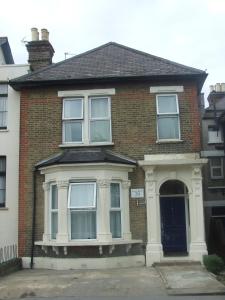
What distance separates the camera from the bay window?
15469 millimetres

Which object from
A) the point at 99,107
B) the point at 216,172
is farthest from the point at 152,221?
the point at 216,172

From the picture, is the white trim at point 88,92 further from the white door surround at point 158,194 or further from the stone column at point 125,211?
the stone column at point 125,211

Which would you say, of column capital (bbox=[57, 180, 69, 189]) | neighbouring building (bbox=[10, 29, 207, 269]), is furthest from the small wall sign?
column capital (bbox=[57, 180, 69, 189])

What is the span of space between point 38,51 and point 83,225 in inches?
308

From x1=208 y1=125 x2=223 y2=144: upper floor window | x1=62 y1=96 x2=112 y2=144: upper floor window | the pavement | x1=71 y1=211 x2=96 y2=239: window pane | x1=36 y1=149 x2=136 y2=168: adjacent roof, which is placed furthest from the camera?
x1=208 y1=125 x2=223 y2=144: upper floor window

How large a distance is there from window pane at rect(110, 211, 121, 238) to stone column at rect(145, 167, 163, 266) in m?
0.96

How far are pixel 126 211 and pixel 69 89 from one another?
4833 millimetres

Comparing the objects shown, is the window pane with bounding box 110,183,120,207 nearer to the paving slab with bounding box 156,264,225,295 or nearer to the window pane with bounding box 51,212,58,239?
the window pane with bounding box 51,212,58,239

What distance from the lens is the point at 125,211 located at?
15883mm

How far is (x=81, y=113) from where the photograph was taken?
1708 centimetres

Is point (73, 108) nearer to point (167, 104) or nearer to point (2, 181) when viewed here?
point (167, 104)

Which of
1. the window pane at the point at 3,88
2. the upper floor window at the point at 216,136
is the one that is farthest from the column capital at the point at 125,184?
the upper floor window at the point at 216,136

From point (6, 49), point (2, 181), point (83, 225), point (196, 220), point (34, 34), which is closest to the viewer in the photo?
point (83, 225)

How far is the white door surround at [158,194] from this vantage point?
15531mm
